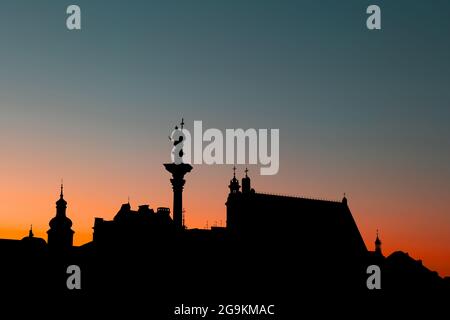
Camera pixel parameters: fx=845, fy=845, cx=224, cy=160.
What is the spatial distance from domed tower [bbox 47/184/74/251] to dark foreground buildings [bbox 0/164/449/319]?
95 millimetres

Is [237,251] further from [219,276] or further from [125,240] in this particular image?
[125,240]

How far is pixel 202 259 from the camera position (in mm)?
80188

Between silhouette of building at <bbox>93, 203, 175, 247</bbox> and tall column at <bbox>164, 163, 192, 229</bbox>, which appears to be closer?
Answer: silhouette of building at <bbox>93, 203, 175, 247</bbox>

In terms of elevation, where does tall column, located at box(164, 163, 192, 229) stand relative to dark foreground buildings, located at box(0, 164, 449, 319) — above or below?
above

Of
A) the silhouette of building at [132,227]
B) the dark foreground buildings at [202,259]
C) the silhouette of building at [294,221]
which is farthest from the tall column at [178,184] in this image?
the silhouette of building at [294,221]

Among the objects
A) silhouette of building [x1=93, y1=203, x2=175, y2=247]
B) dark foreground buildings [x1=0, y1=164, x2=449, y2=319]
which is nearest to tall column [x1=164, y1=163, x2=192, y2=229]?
dark foreground buildings [x1=0, y1=164, x2=449, y2=319]

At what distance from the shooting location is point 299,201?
303 ft

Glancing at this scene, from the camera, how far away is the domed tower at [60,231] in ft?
262

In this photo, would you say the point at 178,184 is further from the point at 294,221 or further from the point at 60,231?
the point at 294,221

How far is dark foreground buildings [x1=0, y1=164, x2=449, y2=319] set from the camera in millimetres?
75688

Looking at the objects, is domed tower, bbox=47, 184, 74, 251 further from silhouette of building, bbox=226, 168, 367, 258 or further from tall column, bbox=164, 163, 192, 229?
silhouette of building, bbox=226, 168, 367, 258

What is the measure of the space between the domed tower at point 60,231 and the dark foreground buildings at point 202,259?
9 centimetres

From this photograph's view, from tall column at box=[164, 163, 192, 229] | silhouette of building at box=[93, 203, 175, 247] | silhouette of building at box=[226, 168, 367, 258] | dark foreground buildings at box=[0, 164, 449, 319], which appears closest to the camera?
dark foreground buildings at box=[0, 164, 449, 319]
